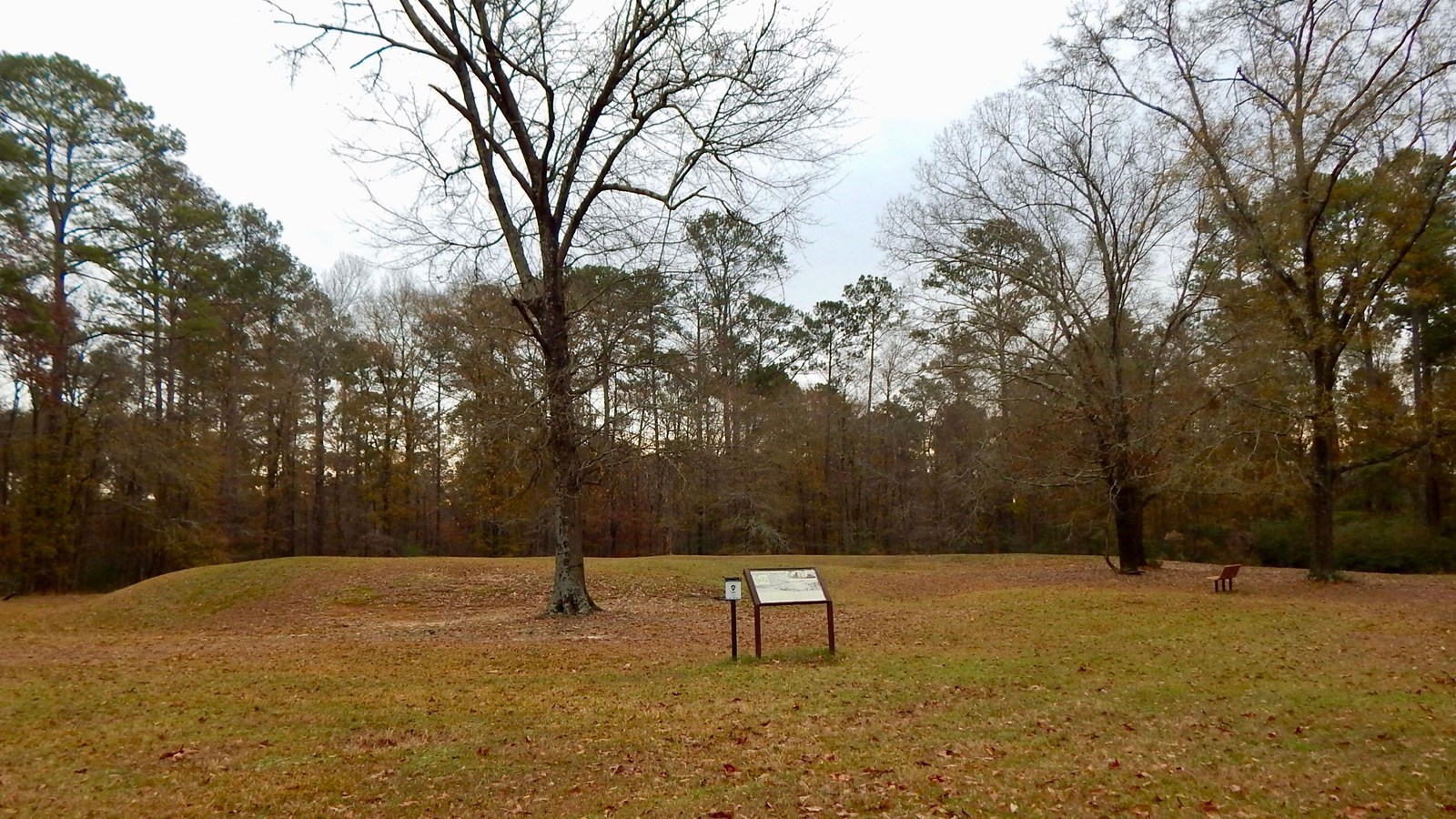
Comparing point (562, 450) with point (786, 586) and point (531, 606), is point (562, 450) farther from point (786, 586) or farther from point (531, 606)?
point (786, 586)

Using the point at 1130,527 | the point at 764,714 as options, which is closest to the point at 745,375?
the point at 1130,527

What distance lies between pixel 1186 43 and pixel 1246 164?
3040 mm

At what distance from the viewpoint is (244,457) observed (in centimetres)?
3553

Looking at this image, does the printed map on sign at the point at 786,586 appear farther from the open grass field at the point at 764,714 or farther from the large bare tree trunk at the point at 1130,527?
the large bare tree trunk at the point at 1130,527

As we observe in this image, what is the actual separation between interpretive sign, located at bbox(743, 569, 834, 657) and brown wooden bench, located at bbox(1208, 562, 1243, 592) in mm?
11141

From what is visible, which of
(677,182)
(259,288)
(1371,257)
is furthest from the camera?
(259,288)

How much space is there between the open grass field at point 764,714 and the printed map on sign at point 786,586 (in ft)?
2.71

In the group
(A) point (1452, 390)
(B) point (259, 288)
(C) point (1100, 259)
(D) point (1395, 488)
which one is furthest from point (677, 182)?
(D) point (1395, 488)

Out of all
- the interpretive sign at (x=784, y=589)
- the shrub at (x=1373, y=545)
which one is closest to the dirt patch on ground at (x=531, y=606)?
the interpretive sign at (x=784, y=589)

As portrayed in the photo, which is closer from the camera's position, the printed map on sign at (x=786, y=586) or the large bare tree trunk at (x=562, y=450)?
the printed map on sign at (x=786, y=586)

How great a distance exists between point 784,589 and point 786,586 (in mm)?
58

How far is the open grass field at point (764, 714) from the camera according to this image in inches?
209

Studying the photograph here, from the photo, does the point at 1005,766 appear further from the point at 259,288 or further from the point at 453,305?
the point at 259,288

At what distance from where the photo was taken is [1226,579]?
60.6 ft
